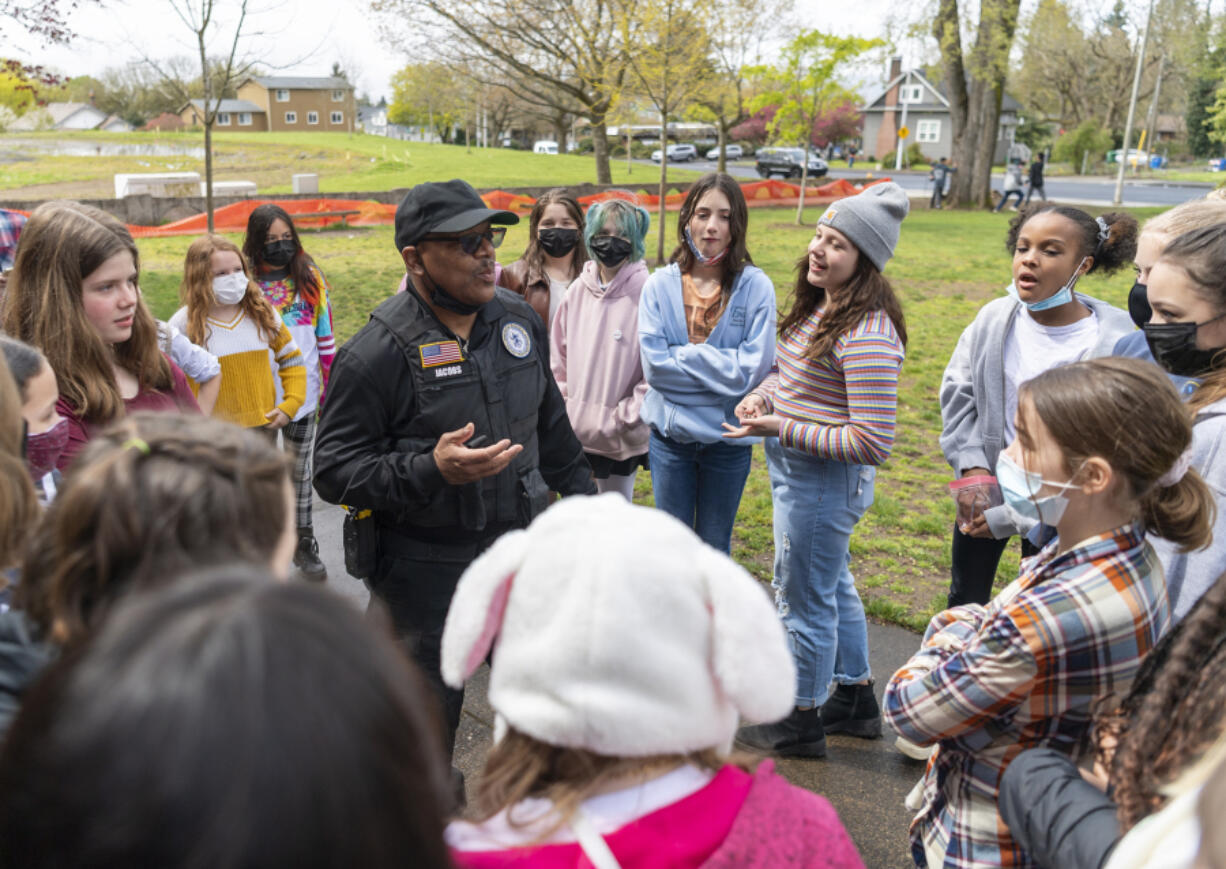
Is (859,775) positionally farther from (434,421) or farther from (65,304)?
(65,304)

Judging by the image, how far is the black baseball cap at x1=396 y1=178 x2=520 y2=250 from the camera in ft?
9.17

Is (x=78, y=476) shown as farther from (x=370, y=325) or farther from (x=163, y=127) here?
(x=163, y=127)

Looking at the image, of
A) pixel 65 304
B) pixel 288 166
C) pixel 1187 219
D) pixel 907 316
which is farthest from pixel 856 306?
pixel 288 166

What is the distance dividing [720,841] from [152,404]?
2.57 metres

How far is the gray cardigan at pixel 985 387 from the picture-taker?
3.50m

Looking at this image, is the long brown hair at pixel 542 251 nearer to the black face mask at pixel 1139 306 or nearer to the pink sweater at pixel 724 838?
the black face mask at pixel 1139 306

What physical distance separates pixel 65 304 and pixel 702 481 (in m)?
2.57

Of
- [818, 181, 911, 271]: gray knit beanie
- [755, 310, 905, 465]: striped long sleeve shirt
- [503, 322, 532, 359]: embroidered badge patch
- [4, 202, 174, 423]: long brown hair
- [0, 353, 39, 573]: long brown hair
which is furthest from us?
[818, 181, 911, 271]: gray knit beanie

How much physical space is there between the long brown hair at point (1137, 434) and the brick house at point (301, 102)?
98.4 metres

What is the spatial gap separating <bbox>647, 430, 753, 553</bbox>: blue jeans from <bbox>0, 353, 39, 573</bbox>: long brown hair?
264 centimetres

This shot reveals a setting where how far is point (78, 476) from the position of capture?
1289 mm

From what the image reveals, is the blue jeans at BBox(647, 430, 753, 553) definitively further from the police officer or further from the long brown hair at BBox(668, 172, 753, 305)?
the police officer

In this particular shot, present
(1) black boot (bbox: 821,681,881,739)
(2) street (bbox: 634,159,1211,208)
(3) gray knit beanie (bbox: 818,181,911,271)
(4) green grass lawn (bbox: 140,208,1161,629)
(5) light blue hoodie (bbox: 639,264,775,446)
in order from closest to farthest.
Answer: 1. (3) gray knit beanie (bbox: 818,181,911,271)
2. (1) black boot (bbox: 821,681,881,739)
3. (5) light blue hoodie (bbox: 639,264,775,446)
4. (4) green grass lawn (bbox: 140,208,1161,629)
5. (2) street (bbox: 634,159,1211,208)

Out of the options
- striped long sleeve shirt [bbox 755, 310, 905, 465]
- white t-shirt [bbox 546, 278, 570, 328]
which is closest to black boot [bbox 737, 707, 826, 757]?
striped long sleeve shirt [bbox 755, 310, 905, 465]
